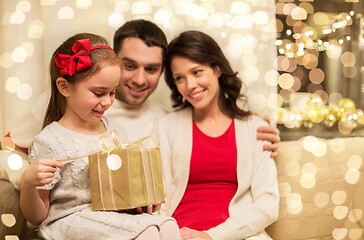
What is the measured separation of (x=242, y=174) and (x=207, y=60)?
0.43 metres

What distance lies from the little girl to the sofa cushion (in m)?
0.63

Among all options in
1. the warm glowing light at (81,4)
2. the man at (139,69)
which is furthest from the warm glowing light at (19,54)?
the man at (139,69)

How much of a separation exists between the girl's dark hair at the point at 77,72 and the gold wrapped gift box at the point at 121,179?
23 centimetres

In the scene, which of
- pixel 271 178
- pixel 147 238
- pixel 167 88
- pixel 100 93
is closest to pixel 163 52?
pixel 167 88

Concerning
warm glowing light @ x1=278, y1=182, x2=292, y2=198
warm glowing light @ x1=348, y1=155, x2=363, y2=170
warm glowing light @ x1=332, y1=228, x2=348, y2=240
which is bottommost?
warm glowing light @ x1=332, y1=228, x2=348, y2=240

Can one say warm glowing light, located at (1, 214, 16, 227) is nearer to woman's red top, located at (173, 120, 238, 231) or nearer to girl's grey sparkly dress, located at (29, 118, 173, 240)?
girl's grey sparkly dress, located at (29, 118, 173, 240)

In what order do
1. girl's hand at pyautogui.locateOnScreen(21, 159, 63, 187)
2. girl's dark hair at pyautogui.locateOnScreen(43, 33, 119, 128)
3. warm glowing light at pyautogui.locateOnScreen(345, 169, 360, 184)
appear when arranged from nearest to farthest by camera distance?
girl's hand at pyautogui.locateOnScreen(21, 159, 63, 187), girl's dark hair at pyautogui.locateOnScreen(43, 33, 119, 128), warm glowing light at pyautogui.locateOnScreen(345, 169, 360, 184)

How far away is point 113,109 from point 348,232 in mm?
1011

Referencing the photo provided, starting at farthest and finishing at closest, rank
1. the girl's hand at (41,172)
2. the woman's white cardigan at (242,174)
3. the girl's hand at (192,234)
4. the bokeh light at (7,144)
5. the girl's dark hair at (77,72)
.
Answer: the bokeh light at (7,144)
the woman's white cardigan at (242,174)
the girl's hand at (192,234)
the girl's dark hair at (77,72)
the girl's hand at (41,172)

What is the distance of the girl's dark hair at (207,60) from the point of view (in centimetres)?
135

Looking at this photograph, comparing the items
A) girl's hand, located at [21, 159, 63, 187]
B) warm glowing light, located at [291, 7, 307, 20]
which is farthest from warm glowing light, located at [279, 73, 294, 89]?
girl's hand, located at [21, 159, 63, 187]

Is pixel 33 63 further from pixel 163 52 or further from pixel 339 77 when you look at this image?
pixel 339 77

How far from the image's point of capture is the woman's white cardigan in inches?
48.3

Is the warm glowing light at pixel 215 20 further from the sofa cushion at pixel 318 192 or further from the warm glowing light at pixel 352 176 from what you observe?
the warm glowing light at pixel 352 176
